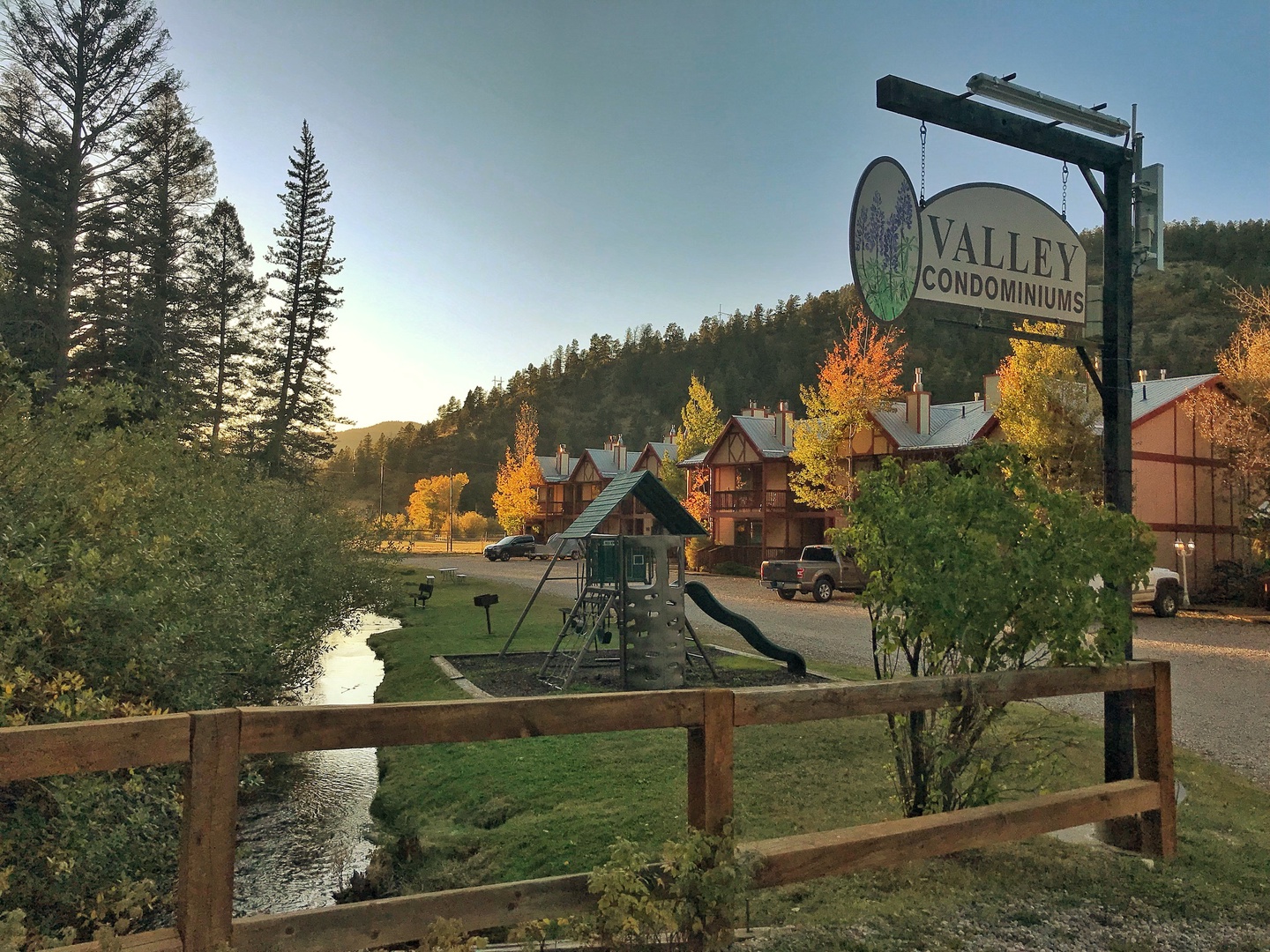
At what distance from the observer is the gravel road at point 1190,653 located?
978cm

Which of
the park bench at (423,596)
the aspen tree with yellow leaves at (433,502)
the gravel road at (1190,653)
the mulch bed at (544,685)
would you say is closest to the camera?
the gravel road at (1190,653)

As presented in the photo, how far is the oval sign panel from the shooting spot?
584 centimetres

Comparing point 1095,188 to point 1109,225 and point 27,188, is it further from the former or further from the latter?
point 27,188

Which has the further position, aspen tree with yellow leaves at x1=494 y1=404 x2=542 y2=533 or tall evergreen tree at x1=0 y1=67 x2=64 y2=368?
aspen tree with yellow leaves at x1=494 y1=404 x2=542 y2=533

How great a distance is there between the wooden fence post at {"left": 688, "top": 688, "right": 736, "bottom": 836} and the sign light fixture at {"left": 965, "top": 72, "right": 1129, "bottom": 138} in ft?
14.8

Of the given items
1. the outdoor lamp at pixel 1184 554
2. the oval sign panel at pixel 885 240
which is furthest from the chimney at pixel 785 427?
the oval sign panel at pixel 885 240

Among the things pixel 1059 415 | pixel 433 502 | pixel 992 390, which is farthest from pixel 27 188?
pixel 433 502

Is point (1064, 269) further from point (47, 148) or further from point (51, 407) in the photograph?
point (47, 148)

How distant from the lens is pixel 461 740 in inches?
119

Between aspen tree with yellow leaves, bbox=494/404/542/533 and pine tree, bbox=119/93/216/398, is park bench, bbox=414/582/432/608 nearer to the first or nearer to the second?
pine tree, bbox=119/93/216/398

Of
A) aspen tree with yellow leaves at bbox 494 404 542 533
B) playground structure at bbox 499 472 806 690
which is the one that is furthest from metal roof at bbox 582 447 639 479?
playground structure at bbox 499 472 806 690

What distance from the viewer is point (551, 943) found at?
152 inches

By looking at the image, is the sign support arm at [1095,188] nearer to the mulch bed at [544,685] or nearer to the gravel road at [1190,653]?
the gravel road at [1190,653]

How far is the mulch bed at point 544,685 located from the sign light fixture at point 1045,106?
839 centimetres
